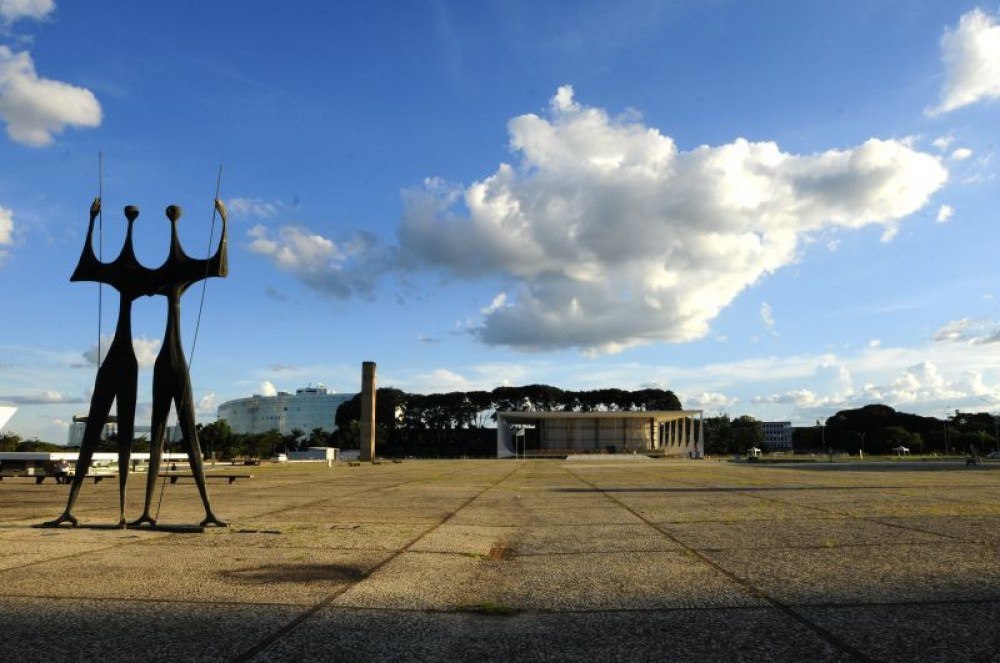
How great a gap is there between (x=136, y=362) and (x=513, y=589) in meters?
8.02

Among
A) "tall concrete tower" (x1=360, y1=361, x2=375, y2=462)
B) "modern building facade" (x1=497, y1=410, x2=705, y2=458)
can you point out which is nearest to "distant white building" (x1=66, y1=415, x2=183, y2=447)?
"tall concrete tower" (x1=360, y1=361, x2=375, y2=462)

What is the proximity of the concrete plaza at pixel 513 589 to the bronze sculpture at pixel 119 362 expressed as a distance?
116 centimetres

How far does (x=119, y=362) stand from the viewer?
1115 cm

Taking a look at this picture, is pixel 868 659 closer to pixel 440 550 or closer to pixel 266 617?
pixel 266 617

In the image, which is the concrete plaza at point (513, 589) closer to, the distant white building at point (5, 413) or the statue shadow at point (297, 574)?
the statue shadow at point (297, 574)

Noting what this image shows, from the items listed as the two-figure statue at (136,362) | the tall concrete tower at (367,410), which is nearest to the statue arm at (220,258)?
the two-figure statue at (136,362)

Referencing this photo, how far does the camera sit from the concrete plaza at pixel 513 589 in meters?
4.25

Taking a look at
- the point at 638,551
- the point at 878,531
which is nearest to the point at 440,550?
the point at 638,551

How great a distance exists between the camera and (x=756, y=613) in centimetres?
504

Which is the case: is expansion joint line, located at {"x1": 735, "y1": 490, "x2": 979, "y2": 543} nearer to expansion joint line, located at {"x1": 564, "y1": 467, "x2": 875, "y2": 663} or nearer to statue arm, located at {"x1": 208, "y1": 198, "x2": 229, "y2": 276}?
expansion joint line, located at {"x1": 564, "y1": 467, "x2": 875, "y2": 663}

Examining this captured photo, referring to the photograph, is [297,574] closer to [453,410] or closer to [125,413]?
[125,413]

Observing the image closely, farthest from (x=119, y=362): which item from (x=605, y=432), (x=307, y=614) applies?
(x=605, y=432)

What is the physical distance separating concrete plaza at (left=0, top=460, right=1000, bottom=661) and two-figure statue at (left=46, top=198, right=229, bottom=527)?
3.80 feet

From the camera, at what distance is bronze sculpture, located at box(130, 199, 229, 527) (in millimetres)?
10969
